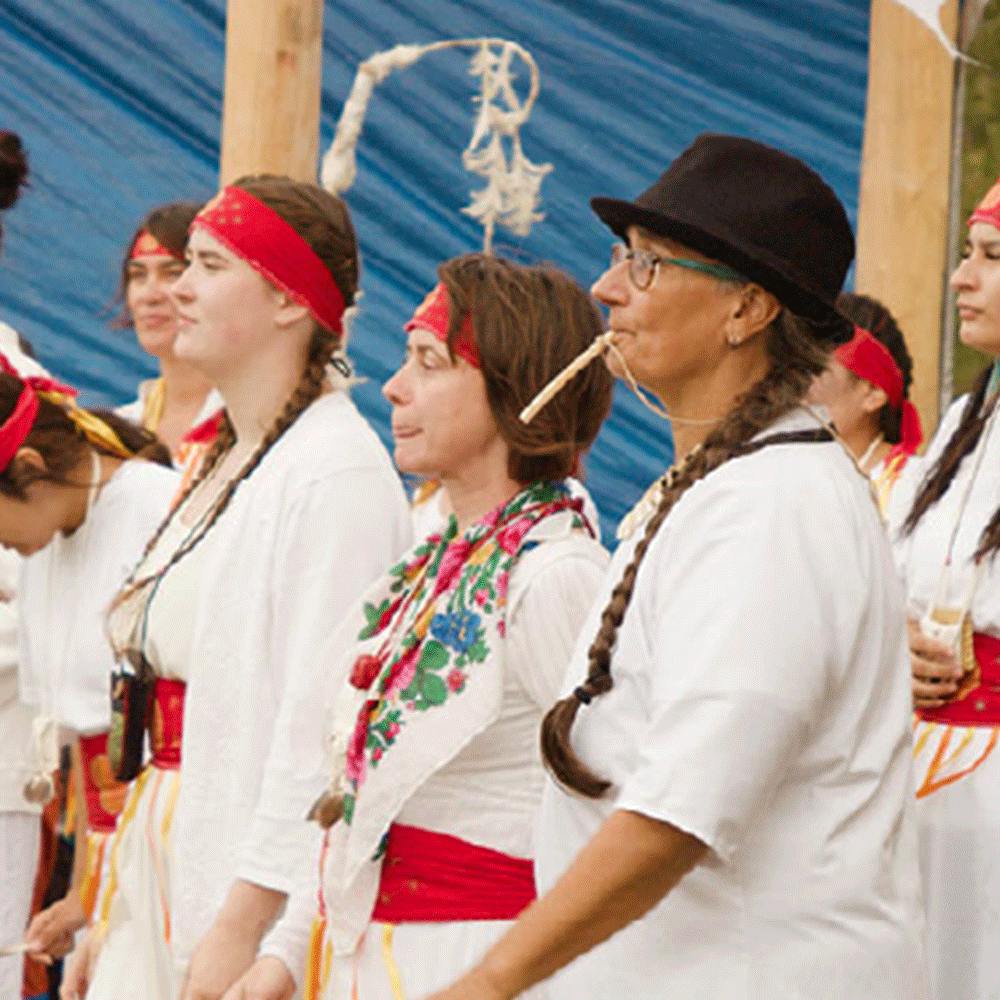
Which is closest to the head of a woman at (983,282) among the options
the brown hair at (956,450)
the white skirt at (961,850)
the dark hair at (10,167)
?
the brown hair at (956,450)

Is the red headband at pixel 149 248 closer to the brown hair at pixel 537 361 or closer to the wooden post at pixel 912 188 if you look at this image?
the wooden post at pixel 912 188

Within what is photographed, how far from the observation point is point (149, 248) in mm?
5559

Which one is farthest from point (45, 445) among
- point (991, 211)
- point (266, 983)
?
point (991, 211)

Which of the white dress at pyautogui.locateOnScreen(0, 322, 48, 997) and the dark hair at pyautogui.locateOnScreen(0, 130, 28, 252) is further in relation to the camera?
the dark hair at pyautogui.locateOnScreen(0, 130, 28, 252)

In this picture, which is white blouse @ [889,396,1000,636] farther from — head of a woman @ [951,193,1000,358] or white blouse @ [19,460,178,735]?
white blouse @ [19,460,178,735]

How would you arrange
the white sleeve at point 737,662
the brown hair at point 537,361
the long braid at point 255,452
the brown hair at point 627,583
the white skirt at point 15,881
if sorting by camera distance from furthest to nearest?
the white skirt at point 15,881, the long braid at point 255,452, the brown hair at point 537,361, the brown hair at point 627,583, the white sleeve at point 737,662

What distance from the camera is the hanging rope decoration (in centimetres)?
592

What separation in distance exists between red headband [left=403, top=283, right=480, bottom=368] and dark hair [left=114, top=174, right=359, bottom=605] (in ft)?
1.46

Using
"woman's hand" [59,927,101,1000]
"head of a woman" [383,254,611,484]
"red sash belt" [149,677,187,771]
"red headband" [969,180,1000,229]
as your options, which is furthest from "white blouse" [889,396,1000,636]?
"woman's hand" [59,927,101,1000]

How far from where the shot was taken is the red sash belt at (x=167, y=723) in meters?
3.58

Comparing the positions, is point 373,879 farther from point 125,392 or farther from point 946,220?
point 125,392

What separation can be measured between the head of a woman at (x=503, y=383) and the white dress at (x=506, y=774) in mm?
159

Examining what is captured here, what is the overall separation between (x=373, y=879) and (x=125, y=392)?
11.9ft

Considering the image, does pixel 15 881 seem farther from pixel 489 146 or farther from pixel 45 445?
pixel 489 146
